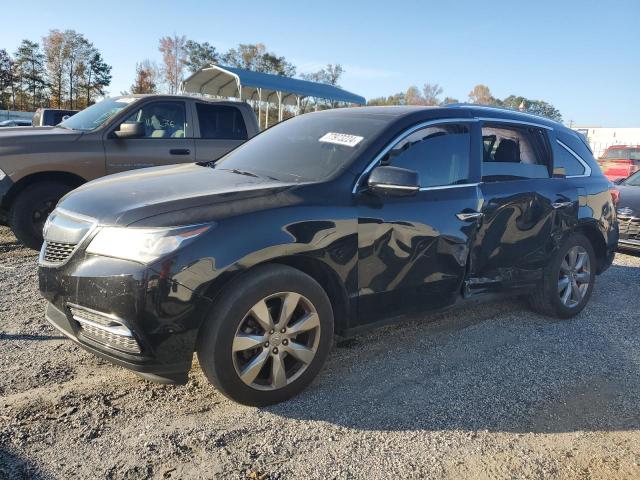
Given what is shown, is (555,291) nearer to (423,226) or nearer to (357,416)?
(423,226)

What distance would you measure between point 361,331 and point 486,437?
0.97 metres

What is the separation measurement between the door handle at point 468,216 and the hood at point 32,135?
15.8 ft

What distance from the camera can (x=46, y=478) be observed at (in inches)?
89.1

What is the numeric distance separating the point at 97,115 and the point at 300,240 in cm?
506

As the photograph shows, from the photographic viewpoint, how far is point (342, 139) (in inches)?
140

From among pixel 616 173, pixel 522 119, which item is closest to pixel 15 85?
pixel 616 173

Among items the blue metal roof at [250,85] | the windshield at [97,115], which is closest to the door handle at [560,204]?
the windshield at [97,115]

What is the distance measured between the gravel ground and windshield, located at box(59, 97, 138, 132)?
318cm

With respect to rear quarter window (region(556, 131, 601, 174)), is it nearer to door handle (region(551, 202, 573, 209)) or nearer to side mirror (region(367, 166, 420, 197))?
door handle (region(551, 202, 573, 209))

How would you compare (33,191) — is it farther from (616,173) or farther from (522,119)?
(616,173)

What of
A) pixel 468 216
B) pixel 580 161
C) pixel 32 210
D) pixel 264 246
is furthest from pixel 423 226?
pixel 32 210

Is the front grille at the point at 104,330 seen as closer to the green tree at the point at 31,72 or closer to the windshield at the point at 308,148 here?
the windshield at the point at 308,148

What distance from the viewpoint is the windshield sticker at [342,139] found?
137 inches

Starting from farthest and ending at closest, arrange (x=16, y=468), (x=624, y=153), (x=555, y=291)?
1. (x=624, y=153)
2. (x=555, y=291)
3. (x=16, y=468)
